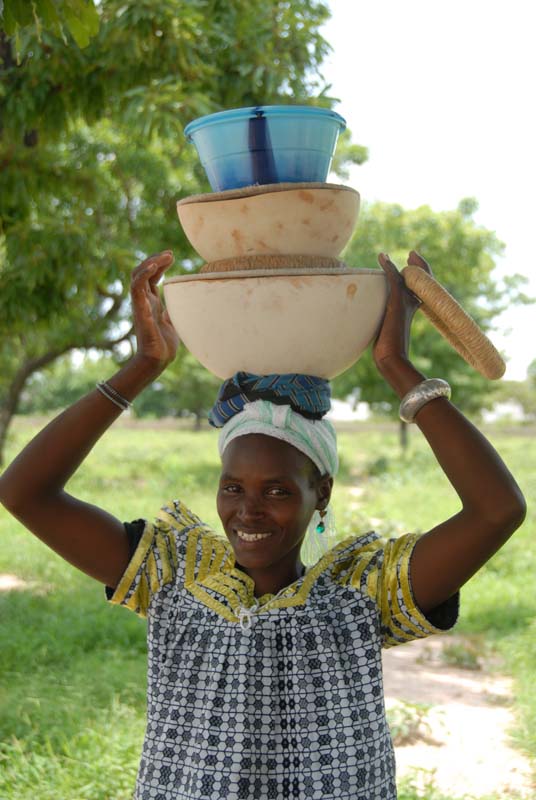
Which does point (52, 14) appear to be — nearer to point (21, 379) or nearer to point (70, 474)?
point (70, 474)

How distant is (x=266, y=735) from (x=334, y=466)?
0.49 meters

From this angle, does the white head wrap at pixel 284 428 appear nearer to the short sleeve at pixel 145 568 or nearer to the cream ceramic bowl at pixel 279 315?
the cream ceramic bowl at pixel 279 315

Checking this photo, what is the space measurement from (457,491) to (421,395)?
17cm

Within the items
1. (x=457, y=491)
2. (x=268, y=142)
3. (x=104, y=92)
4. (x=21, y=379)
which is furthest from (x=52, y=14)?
(x=21, y=379)

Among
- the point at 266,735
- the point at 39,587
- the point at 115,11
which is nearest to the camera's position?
the point at 266,735

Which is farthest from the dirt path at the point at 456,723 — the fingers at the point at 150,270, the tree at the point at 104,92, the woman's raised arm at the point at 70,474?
the tree at the point at 104,92

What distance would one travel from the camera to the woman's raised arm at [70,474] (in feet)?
5.46

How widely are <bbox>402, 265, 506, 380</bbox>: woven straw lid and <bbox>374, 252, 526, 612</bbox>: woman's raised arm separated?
0.13 ft

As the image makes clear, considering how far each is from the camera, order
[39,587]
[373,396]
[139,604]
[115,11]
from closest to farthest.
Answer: [139,604]
[115,11]
[39,587]
[373,396]

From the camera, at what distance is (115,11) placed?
4.51 meters

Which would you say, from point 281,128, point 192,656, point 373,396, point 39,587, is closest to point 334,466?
point 192,656

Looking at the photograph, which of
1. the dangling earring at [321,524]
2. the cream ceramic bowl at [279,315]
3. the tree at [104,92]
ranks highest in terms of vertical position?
the tree at [104,92]

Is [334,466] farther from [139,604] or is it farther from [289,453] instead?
[139,604]

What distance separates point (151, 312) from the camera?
172 centimetres
